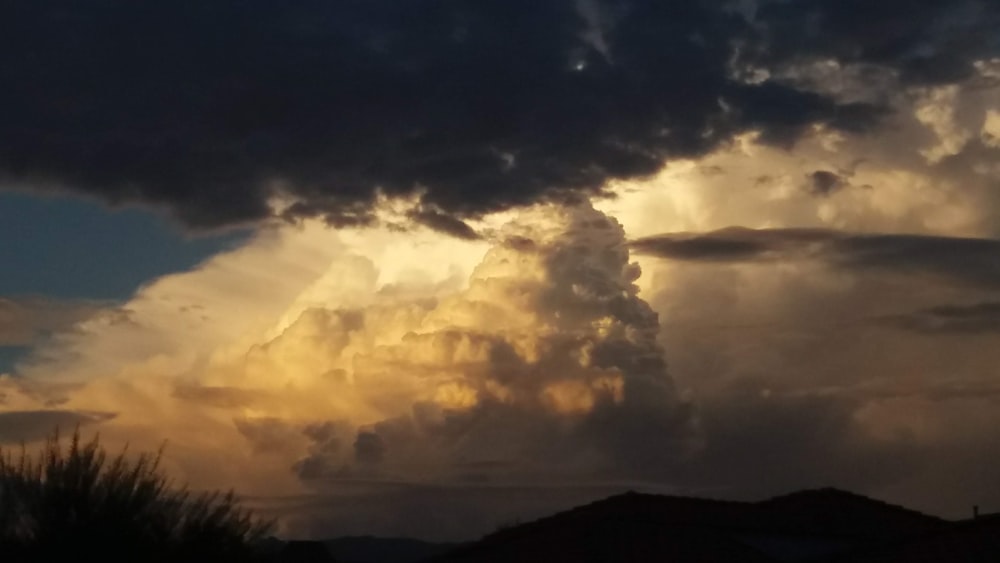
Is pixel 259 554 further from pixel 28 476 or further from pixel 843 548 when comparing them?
pixel 843 548

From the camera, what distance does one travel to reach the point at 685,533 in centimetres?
4956

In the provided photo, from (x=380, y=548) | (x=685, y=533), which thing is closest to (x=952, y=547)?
(x=685, y=533)

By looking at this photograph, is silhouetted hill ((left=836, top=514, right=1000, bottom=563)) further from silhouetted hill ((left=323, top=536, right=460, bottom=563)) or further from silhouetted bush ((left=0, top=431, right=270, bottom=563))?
silhouetted hill ((left=323, top=536, right=460, bottom=563))

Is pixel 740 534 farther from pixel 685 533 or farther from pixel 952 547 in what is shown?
pixel 952 547

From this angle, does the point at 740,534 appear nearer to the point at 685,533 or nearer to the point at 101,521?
the point at 685,533

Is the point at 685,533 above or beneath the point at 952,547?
above

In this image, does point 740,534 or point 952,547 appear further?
point 740,534

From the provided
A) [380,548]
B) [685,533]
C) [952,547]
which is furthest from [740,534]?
[380,548]

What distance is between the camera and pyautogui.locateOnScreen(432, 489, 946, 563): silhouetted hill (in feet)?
160

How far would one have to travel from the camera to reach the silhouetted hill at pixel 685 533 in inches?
1921

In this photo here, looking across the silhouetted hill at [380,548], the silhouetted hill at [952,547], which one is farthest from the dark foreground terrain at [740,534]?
the silhouetted hill at [380,548]

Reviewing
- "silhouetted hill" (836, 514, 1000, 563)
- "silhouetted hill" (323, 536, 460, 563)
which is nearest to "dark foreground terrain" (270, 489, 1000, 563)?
"silhouetted hill" (836, 514, 1000, 563)

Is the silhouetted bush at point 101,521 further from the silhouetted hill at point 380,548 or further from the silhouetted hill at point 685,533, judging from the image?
the silhouetted hill at point 380,548

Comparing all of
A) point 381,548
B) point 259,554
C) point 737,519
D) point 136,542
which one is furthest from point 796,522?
point 381,548
